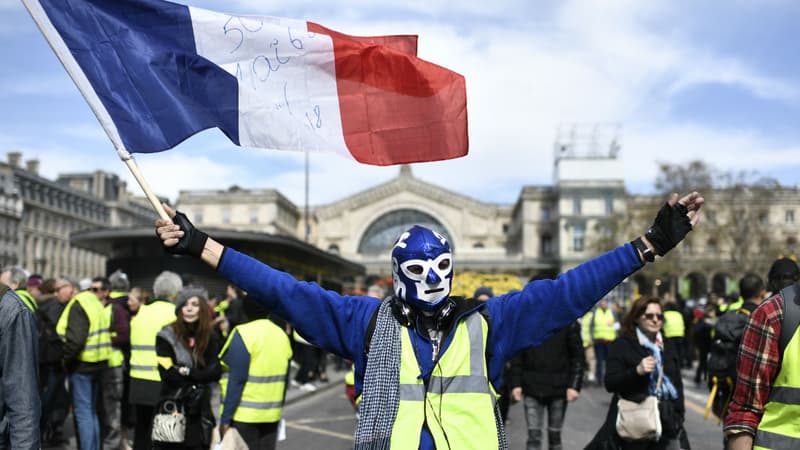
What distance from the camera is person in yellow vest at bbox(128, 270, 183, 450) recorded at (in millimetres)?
7023

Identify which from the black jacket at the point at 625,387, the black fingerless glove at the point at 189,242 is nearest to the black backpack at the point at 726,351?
the black jacket at the point at 625,387

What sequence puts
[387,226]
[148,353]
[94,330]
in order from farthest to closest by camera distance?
[387,226], [94,330], [148,353]

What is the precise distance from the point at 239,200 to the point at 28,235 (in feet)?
80.7

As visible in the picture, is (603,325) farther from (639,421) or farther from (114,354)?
(639,421)

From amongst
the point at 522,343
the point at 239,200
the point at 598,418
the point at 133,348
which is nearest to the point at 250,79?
the point at 522,343

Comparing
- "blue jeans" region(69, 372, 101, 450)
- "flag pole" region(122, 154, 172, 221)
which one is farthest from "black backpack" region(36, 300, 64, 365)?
"flag pole" region(122, 154, 172, 221)

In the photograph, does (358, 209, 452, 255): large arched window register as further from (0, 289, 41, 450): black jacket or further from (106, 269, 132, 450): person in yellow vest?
(0, 289, 41, 450): black jacket

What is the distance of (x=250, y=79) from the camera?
14.5 ft

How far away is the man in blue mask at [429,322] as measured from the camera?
9.97ft

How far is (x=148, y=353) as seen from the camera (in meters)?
7.19

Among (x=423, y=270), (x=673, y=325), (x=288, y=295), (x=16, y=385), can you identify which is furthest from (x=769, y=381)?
(x=673, y=325)

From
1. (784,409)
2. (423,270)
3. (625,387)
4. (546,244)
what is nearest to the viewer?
(423,270)

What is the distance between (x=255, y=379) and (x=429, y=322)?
116 inches

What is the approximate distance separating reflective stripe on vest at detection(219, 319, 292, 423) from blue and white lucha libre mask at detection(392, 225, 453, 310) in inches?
116
